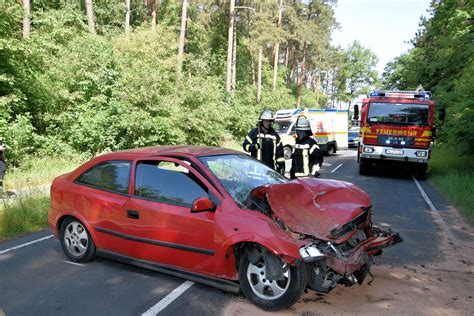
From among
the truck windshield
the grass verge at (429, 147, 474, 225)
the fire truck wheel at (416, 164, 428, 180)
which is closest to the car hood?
the grass verge at (429, 147, 474, 225)

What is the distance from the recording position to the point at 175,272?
4.38m

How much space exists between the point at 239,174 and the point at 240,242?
1.02 m

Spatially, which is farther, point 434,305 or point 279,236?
point 434,305

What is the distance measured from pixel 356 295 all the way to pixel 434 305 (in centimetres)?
74

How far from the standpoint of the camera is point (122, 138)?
54.8 feet

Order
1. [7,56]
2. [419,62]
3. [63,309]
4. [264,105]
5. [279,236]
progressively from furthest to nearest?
1. [264,105]
2. [419,62]
3. [7,56]
4. [63,309]
5. [279,236]

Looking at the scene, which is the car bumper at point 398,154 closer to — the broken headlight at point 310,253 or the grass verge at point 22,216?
the grass verge at point 22,216

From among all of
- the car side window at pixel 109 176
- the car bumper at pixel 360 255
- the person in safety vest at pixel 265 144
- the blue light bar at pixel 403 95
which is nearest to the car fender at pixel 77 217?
the car side window at pixel 109 176

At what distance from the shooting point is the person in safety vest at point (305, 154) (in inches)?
276

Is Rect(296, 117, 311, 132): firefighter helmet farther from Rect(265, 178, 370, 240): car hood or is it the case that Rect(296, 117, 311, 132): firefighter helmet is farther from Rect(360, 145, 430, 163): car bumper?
Rect(360, 145, 430, 163): car bumper

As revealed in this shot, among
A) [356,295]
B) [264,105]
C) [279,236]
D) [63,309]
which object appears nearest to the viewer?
[279,236]

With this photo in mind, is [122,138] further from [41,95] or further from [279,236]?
[279,236]

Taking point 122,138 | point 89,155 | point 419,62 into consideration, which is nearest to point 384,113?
point 122,138

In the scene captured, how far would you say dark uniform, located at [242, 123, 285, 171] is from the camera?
7.48 m
